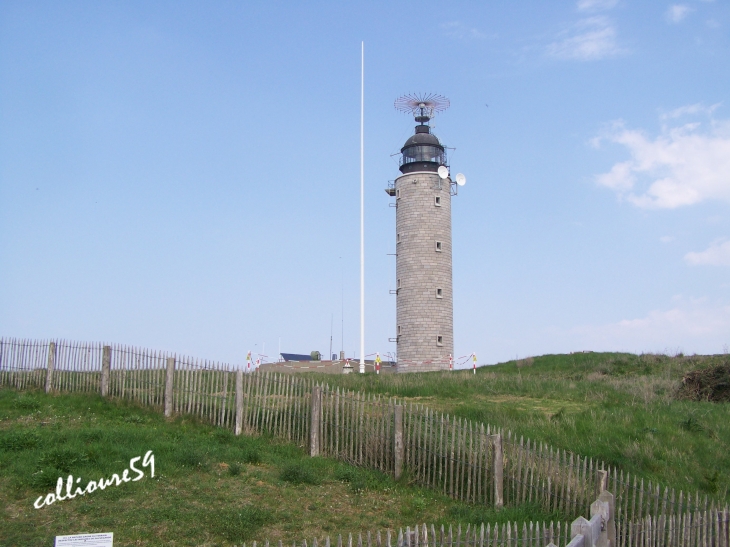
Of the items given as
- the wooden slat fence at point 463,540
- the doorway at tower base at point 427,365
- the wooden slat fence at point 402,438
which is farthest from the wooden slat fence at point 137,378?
the doorway at tower base at point 427,365

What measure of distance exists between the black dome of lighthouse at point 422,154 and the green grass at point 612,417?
21413 mm

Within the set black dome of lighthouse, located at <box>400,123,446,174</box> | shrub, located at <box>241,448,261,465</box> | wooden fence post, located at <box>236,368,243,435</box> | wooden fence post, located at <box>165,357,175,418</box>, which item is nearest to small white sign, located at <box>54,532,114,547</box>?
shrub, located at <box>241,448,261,465</box>

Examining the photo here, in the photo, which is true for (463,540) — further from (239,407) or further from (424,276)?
(424,276)

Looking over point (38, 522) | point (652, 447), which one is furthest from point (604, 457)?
point (38, 522)

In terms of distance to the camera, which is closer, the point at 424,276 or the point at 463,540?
the point at 463,540

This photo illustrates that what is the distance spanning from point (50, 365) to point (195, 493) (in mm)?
10118

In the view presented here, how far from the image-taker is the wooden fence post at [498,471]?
1219 centimetres

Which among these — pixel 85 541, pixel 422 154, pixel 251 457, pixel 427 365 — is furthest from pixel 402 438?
pixel 422 154

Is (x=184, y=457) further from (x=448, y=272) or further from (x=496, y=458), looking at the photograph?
(x=448, y=272)

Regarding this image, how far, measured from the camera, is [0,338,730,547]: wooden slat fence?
1104 centimetres

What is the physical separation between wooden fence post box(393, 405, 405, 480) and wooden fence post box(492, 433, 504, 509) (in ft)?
6.38

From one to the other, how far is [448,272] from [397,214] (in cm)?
492

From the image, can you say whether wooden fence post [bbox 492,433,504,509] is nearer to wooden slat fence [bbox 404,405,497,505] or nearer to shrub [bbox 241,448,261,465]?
wooden slat fence [bbox 404,405,497,505]

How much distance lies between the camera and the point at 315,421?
14852 mm
